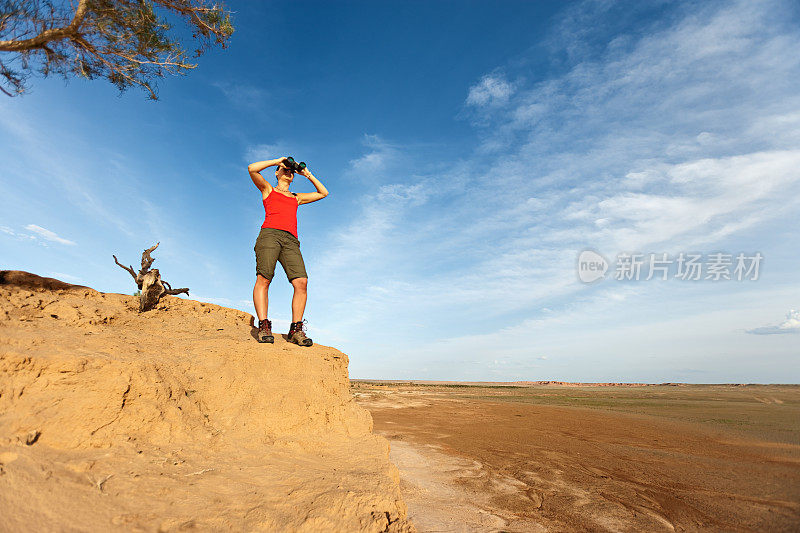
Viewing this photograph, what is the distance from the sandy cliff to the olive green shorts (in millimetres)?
876

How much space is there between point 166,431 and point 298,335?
1868mm

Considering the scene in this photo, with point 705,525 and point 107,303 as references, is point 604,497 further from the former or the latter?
point 107,303

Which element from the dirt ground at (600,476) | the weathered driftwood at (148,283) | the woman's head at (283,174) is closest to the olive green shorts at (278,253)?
the woman's head at (283,174)

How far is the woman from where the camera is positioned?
4242 millimetres

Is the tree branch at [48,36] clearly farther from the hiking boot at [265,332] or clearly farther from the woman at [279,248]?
the hiking boot at [265,332]

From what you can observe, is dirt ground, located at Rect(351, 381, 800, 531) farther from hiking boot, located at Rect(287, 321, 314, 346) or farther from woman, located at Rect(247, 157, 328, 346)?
woman, located at Rect(247, 157, 328, 346)

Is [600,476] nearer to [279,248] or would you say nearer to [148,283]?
[279,248]

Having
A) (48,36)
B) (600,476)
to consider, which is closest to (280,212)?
(48,36)

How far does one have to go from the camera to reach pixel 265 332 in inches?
162

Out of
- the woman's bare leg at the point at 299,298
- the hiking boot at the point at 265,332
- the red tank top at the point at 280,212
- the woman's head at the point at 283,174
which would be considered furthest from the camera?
the woman's head at the point at 283,174

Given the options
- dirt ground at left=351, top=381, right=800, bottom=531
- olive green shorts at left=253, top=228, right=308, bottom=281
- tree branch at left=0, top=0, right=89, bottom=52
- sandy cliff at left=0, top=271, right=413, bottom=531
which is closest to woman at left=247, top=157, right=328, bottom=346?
olive green shorts at left=253, top=228, right=308, bottom=281

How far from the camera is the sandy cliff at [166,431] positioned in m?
1.81

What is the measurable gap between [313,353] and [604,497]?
3306mm

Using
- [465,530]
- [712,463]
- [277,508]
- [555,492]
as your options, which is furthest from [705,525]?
[277,508]
